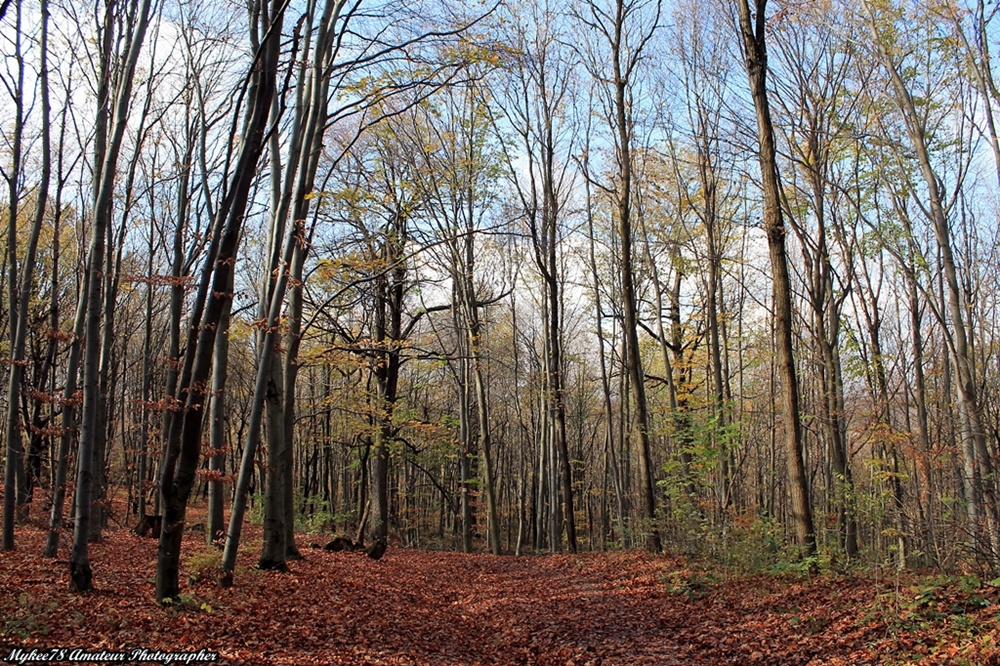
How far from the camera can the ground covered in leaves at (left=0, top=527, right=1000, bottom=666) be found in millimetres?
4988

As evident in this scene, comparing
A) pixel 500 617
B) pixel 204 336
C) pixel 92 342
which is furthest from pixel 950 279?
pixel 92 342

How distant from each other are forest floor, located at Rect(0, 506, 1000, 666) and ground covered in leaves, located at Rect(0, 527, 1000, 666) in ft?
0.07

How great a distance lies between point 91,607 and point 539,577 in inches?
312

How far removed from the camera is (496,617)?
8.20 metres

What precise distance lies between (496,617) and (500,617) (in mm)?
69

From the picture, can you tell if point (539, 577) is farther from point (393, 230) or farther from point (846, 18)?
point (846, 18)

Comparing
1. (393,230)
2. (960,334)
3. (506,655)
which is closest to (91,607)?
(506,655)

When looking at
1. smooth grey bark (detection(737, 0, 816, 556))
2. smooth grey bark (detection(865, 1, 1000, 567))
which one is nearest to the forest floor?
Answer: smooth grey bark (detection(737, 0, 816, 556))

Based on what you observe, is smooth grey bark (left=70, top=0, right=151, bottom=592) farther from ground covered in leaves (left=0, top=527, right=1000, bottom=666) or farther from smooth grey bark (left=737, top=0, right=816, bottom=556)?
smooth grey bark (left=737, top=0, right=816, bottom=556)

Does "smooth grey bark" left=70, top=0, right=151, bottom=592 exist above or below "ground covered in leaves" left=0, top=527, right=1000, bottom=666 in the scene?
above

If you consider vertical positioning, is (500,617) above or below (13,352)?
below

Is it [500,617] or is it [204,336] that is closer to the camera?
[204,336]

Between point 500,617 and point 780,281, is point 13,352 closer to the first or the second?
point 500,617

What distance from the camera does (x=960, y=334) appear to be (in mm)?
10320
